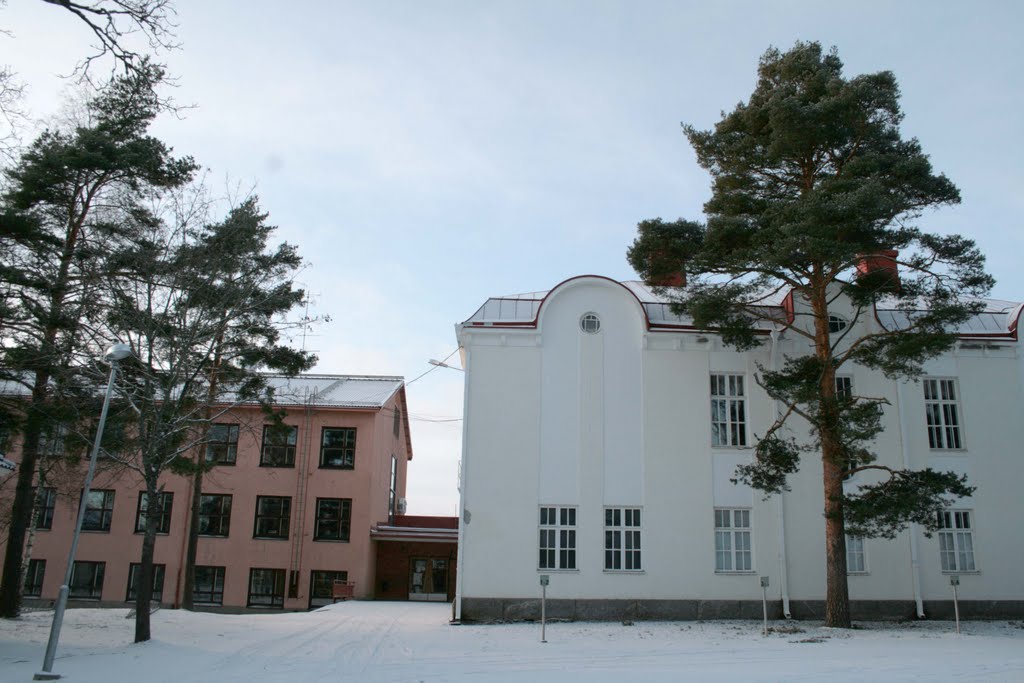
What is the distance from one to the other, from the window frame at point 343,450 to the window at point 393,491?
426cm

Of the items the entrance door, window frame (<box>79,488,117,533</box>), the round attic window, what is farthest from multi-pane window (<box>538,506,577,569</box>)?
window frame (<box>79,488,117,533</box>)

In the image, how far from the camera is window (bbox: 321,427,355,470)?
99.6 ft

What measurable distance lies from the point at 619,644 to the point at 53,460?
1274 centimetres

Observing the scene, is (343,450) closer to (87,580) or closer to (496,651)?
(87,580)

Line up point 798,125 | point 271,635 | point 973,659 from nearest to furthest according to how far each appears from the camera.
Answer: point 973,659 < point 271,635 < point 798,125

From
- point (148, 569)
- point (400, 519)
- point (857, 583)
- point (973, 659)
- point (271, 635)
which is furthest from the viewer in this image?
point (400, 519)

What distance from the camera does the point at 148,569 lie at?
602 inches

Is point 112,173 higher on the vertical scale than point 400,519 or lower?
higher

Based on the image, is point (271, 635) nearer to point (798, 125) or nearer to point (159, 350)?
point (159, 350)

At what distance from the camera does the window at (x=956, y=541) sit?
21344 millimetres

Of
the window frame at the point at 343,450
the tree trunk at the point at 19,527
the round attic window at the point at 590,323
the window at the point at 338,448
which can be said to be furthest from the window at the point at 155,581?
the round attic window at the point at 590,323

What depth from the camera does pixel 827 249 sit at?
16766 millimetres

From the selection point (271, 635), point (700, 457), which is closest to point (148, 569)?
point (271, 635)

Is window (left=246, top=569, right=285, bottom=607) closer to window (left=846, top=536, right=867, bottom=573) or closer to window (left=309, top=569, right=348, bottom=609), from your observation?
window (left=309, top=569, right=348, bottom=609)
